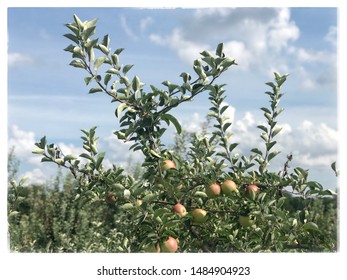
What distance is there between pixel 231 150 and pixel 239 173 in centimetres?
19

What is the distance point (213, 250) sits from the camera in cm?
354

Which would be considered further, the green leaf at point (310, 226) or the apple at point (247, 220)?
the apple at point (247, 220)

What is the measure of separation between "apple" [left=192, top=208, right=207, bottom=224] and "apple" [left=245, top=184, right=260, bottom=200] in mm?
335

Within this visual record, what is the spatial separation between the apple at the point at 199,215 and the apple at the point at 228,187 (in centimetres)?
20

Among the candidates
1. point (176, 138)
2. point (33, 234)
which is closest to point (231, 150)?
point (176, 138)

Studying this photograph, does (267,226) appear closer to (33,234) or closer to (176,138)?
(176,138)

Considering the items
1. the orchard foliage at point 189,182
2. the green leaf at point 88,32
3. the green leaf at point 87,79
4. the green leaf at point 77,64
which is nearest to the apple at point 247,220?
the orchard foliage at point 189,182

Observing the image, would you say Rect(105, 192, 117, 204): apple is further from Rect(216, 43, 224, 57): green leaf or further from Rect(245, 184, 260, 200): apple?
Rect(216, 43, 224, 57): green leaf

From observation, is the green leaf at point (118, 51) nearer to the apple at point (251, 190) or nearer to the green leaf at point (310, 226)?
the apple at point (251, 190)

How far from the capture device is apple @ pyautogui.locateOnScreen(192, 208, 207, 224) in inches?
125

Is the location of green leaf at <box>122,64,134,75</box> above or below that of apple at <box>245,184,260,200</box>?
above

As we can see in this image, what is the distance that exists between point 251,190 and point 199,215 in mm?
408

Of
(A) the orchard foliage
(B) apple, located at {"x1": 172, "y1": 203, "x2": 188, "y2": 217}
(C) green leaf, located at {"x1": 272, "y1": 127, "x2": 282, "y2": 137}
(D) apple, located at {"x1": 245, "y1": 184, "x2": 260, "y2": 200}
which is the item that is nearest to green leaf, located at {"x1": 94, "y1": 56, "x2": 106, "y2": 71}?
(A) the orchard foliage

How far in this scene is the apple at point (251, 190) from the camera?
3.04 metres
